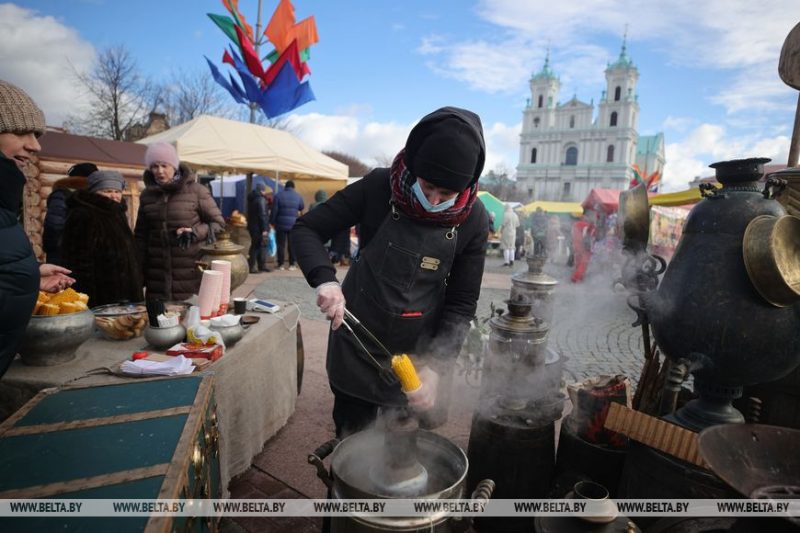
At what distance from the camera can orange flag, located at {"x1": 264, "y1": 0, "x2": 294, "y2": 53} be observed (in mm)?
11102

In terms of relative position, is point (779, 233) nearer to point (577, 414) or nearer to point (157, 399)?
point (577, 414)

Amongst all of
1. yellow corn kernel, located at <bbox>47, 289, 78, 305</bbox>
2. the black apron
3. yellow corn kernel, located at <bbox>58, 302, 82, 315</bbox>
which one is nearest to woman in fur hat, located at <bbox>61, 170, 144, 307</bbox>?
yellow corn kernel, located at <bbox>47, 289, 78, 305</bbox>

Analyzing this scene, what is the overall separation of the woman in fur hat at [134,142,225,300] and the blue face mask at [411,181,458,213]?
292 centimetres

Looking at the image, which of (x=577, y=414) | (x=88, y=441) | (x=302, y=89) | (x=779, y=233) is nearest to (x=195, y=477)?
(x=88, y=441)

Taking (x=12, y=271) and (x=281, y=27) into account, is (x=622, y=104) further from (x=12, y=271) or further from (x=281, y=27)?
(x=12, y=271)

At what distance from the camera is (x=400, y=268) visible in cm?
192

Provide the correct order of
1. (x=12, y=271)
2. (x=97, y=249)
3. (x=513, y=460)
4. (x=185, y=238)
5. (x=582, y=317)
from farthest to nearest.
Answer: (x=582, y=317) < (x=185, y=238) < (x=97, y=249) < (x=513, y=460) < (x=12, y=271)

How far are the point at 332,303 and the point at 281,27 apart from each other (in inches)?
467

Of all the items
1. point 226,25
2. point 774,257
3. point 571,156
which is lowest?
point 774,257

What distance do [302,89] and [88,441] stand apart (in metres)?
11.3

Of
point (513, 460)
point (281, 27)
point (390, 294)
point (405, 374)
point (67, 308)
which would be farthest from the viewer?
point (281, 27)

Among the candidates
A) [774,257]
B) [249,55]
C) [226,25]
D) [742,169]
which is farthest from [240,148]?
[774,257]

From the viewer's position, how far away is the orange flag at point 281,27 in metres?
11.1

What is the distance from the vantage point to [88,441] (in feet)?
4.83
